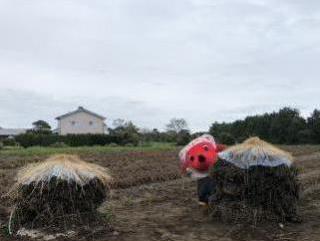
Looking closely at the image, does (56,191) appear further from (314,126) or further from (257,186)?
(314,126)

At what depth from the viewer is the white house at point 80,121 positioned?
85.6 metres

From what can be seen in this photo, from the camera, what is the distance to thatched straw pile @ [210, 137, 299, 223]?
9.20 m

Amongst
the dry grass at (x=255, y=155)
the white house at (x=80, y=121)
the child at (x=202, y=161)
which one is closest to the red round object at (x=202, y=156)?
the child at (x=202, y=161)

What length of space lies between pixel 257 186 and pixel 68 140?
46.8 meters

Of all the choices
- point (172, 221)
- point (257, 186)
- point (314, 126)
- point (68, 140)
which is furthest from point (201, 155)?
Result: point (68, 140)

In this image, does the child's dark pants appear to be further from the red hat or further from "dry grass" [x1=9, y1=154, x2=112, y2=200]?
"dry grass" [x1=9, y1=154, x2=112, y2=200]

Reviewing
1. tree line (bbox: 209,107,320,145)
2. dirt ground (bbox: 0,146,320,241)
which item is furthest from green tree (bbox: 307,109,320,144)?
dirt ground (bbox: 0,146,320,241)

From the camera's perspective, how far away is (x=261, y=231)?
8758mm

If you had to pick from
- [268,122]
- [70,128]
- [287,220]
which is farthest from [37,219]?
[70,128]

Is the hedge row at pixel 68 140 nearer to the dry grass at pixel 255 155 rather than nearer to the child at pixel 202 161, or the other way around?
the child at pixel 202 161

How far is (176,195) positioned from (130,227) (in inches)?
157

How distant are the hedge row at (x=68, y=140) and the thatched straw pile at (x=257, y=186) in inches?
1751

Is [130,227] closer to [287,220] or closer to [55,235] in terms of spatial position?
[55,235]

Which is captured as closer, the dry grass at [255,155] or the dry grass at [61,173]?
the dry grass at [61,173]
